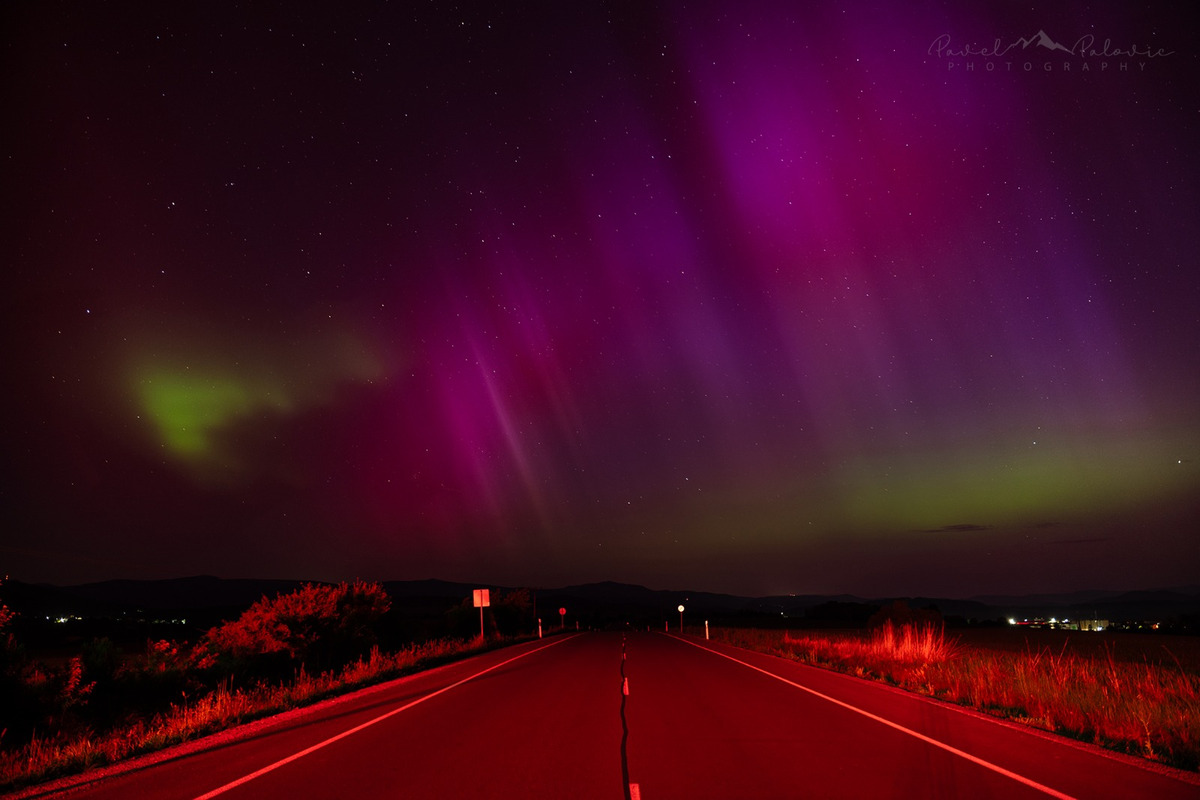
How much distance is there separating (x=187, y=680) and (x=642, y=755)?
15.0 m

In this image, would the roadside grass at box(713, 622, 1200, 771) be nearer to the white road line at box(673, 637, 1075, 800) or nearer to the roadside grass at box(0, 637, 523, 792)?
the white road line at box(673, 637, 1075, 800)

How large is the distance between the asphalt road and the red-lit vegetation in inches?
43.3

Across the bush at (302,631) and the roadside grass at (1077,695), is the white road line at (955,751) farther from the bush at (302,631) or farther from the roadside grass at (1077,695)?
the bush at (302,631)

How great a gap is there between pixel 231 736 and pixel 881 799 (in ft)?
28.0

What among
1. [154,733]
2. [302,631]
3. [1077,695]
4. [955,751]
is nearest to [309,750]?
[154,733]

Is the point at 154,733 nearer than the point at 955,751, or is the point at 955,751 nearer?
the point at 955,751

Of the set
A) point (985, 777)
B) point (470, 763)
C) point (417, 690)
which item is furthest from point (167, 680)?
point (985, 777)

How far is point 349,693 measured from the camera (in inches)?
648

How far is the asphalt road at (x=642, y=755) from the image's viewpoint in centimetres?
709

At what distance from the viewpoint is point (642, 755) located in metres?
8.70

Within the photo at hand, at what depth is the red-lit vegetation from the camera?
10.5 meters

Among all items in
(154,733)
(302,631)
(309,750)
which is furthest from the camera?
(302,631)

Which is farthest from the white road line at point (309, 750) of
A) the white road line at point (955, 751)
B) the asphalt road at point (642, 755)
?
the white road line at point (955, 751)

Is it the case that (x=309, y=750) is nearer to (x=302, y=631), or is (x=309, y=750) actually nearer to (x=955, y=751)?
(x=955, y=751)
